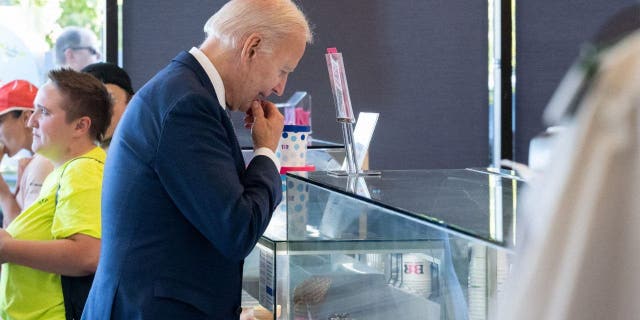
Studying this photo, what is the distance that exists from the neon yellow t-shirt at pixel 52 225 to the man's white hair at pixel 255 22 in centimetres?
81

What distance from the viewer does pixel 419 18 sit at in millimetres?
5602

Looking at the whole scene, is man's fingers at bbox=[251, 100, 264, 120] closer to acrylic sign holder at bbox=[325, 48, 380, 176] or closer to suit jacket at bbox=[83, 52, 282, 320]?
suit jacket at bbox=[83, 52, 282, 320]

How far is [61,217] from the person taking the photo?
2.54 meters

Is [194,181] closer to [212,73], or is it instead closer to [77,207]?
[212,73]

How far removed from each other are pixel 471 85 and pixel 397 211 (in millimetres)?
4167

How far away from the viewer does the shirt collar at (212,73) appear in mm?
1937

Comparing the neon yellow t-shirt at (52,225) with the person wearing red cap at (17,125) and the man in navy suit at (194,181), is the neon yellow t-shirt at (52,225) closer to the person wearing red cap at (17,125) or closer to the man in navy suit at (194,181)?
the man in navy suit at (194,181)

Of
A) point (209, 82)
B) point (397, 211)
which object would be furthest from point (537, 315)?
point (209, 82)

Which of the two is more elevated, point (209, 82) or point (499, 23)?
point (499, 23)

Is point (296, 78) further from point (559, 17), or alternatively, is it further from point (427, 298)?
point (427, 298)

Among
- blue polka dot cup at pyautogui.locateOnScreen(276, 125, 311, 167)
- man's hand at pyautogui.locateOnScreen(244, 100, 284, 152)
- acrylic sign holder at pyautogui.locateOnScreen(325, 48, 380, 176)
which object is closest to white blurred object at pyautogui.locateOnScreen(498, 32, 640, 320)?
man's hand at pyautogui.locateOnScreen(244, 100, 284, 152)

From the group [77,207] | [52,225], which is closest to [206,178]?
[77,207]

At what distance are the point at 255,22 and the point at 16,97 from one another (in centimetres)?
188

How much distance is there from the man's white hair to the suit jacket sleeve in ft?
0.62
